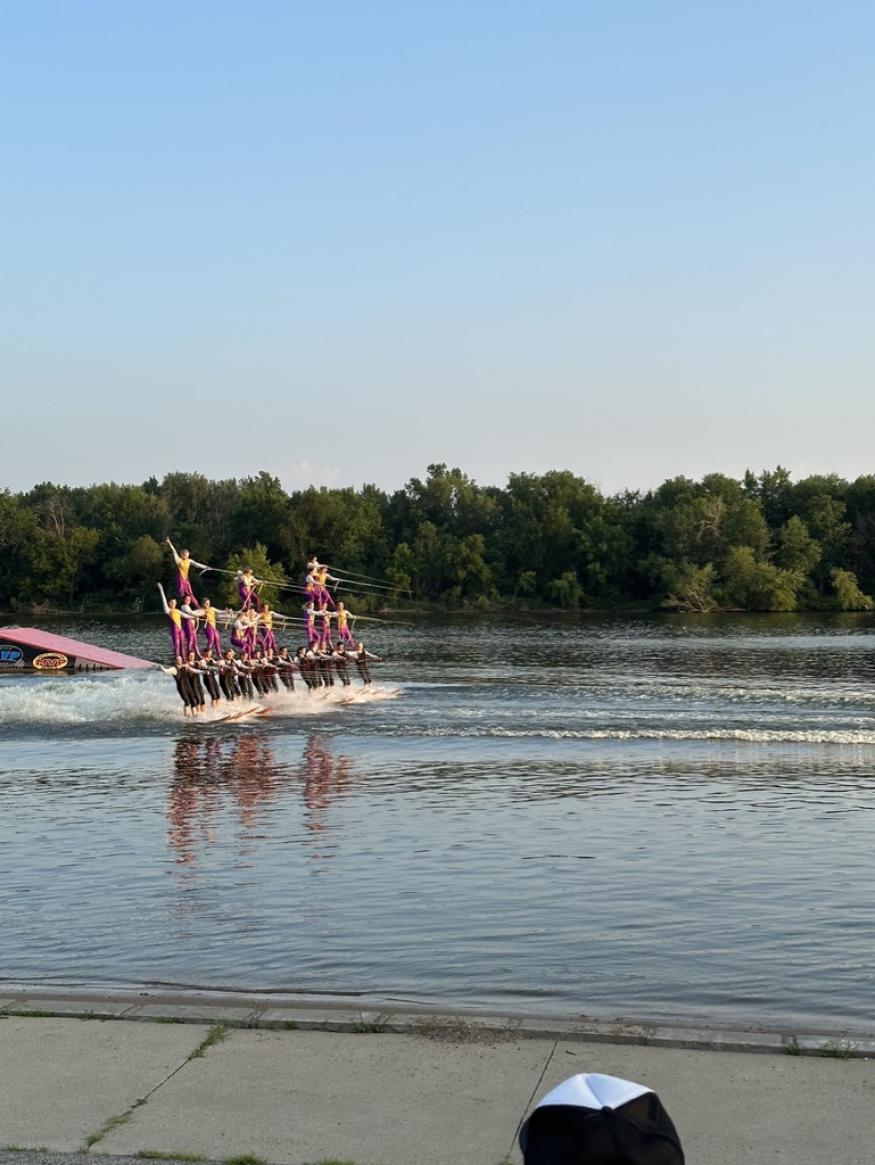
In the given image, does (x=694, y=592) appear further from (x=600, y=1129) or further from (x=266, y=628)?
(x=600, y=1129)

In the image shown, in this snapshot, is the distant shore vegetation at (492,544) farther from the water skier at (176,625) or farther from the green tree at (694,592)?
the water skier at (176,625)

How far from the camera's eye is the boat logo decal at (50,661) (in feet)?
181

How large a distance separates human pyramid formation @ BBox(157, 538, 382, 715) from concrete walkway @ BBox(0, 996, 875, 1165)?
26385 mm

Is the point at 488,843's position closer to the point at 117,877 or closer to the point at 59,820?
the point at 117,877

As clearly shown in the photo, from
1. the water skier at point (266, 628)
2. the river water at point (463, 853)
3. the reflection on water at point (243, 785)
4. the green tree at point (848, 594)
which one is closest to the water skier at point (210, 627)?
the river water at point (463, 853)

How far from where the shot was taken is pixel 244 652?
42.7 metres

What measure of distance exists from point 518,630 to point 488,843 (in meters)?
73.7

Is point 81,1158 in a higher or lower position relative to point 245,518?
lower

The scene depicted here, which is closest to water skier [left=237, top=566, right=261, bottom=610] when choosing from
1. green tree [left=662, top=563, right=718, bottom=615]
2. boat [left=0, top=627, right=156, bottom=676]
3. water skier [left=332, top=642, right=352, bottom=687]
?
water skier [left=332, top=642, right=352, bottom=687]

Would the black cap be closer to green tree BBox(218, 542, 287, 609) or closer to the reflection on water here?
the reflection on water

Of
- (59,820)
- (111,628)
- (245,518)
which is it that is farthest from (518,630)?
(59,820)

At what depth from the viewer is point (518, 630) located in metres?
91.6

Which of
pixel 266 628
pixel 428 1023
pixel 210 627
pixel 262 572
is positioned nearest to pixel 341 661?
pixel 266 628

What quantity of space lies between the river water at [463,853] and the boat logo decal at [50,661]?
15949 millimetres
